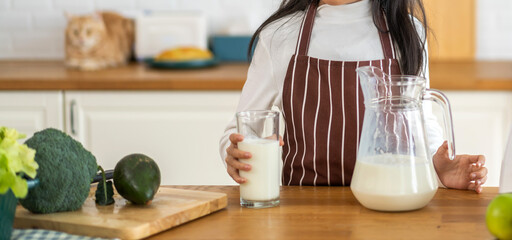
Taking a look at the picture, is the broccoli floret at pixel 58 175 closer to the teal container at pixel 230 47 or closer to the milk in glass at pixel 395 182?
the milk in glass at pixel 395 182

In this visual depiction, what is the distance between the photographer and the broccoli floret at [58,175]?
1.13m

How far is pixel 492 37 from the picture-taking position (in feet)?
→ 10.4

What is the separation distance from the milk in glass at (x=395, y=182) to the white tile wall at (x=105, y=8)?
81.4 inches

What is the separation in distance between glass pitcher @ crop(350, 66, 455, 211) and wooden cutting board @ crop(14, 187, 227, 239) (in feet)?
0.84

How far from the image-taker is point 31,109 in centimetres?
270

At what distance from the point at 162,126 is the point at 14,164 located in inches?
66.5

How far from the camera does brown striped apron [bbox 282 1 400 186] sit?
1.63m

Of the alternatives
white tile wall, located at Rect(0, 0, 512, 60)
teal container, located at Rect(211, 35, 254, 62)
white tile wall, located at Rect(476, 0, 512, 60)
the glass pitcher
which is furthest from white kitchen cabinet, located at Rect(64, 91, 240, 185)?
the glass pitcher

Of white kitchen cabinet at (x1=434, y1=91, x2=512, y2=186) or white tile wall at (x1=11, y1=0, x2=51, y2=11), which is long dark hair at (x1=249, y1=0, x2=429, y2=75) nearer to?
white kitchen cabinet at (x1=434, y1=91, x2=512, y2=186)

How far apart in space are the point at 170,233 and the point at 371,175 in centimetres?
34

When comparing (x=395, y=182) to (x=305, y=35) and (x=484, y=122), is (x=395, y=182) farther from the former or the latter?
(x=484, y=122)

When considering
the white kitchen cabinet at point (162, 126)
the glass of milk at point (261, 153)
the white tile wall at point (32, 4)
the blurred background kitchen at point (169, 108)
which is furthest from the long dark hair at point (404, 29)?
the white tile wall at point (32, 4)

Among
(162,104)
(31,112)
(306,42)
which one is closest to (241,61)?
(162,104)

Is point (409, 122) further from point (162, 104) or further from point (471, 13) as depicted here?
point (471, 13)
